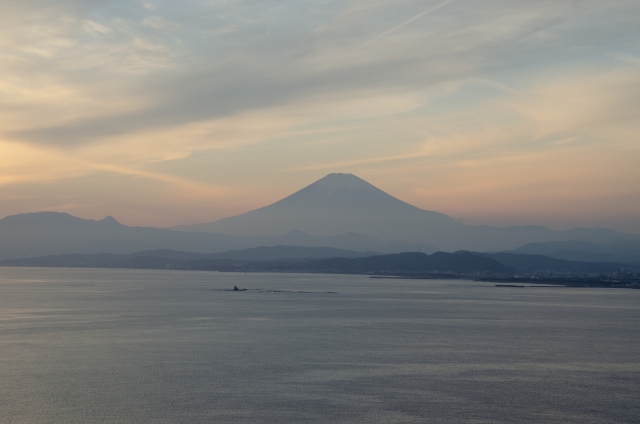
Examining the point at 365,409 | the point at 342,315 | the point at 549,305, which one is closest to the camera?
the point at 365,409

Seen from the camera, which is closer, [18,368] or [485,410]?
[485,410]

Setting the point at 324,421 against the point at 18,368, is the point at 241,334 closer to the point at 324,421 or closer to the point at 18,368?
the point at 18,368

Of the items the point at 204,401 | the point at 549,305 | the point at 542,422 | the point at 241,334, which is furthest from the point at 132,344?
the point at 549,305

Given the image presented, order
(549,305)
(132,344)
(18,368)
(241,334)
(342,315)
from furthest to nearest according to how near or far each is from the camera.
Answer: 1. (549,305)
2. (342,315)
3. (241,334)
4. (132,344)
5. (18,368)

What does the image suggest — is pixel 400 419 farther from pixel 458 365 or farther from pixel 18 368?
pixel 18 368

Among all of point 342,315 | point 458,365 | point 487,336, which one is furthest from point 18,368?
point 342,315

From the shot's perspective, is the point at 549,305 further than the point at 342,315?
Yes
